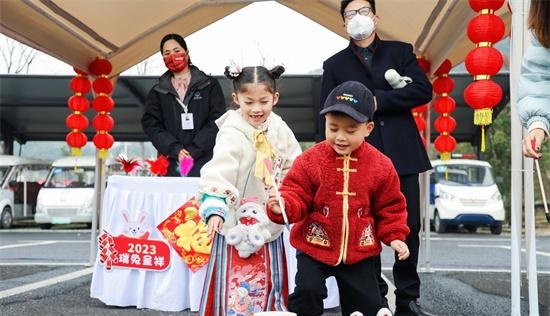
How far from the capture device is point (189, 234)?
13.7ft

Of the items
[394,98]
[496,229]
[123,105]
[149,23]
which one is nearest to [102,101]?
[149,23]

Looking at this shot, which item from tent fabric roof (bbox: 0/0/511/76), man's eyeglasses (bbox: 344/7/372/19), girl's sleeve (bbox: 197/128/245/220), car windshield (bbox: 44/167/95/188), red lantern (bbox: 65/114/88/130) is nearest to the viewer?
girl's sleeve (bbox: 197/128/245/220)

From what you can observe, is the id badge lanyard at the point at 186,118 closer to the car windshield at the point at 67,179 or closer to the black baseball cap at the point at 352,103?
the black baseball cap at the point at 352,103

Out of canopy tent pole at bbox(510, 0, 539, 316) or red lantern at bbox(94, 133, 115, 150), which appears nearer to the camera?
canopy tent pole at bbox(510, 0, 539, 316)

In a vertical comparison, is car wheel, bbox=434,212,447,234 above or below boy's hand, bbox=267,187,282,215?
below

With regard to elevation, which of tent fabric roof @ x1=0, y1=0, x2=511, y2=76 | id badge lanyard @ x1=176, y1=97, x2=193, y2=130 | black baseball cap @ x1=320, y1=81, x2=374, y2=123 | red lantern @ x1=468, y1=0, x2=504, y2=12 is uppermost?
tent fabric roof @ x1=0, y1=0, x2=511, y2=76

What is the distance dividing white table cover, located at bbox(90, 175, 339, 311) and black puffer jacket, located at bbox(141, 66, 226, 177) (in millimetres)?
214

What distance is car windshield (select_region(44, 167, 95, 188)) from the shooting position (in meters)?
16.0

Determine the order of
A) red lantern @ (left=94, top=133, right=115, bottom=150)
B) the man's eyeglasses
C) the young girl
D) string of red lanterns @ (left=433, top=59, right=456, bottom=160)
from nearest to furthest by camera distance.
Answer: the young girl → the man's eyeglasses → string of red lanterns @ (left=433, top=59, right=456, bottom=160) → red lantern @ (left=94, top=133, right=115, bottom=150)

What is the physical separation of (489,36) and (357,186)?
6.45 ft

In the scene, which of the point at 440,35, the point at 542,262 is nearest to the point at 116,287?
the point at 440,35

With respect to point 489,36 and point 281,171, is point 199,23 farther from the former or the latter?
point 281,171

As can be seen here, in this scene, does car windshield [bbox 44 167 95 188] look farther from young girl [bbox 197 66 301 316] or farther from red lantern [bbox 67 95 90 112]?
young girl [bbox 197 66 301 316]

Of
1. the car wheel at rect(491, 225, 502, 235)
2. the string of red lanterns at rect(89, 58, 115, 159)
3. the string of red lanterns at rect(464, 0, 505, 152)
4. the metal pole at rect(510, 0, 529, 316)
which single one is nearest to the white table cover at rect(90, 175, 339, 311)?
the metal pole at rect(510, 0, 529, 316)
